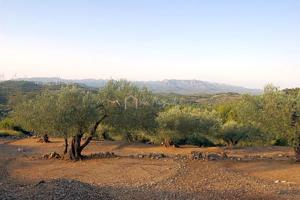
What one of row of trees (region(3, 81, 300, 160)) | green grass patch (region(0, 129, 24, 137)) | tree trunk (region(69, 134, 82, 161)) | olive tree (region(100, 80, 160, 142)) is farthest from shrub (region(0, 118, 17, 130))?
tree trunk (region(69, 134, 82, 161))

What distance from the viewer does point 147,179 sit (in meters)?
24.5

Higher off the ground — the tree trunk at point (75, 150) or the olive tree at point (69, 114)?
the olive tree at point (69, 114)

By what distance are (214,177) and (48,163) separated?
1218 centimetres

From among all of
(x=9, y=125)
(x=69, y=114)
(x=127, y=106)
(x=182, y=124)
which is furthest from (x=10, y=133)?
(x=127, y=106)

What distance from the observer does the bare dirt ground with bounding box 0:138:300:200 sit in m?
18.2

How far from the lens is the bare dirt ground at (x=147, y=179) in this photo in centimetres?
1820

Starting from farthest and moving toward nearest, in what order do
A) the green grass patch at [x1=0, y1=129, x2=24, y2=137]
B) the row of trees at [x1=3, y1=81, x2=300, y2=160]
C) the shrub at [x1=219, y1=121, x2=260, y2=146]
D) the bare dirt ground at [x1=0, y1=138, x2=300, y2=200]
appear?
the green grass patch at [x1=0, y1=129, x2=24, y2=137] → the shrub at [x1=219, y1=121, x2=260, y2=146] → the row of trees at [x1=3, y1=81, x2=300, y2=160] → the bare dirt ground at [x1=0, y1=138, x2=300, y2=200]

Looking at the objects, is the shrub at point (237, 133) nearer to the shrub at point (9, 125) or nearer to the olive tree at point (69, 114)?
the olive tree at point (69, 114)

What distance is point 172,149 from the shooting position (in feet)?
142

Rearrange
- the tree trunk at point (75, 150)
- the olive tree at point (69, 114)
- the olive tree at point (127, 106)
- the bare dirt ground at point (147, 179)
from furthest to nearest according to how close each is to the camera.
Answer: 1. the olive tree at point (127, 106)
2. the tree trunk at point (75, 150)
3. the olive tree at point (69, 114)
4. the bare dirt ground at point (147, 179)

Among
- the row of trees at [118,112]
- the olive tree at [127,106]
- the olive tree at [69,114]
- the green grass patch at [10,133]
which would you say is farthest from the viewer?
the green grass patch at [10,133]

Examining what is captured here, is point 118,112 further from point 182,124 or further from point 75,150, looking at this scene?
point 182,124

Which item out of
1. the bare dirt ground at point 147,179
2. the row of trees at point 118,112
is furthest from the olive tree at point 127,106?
the bare dirt ground at point 147,179

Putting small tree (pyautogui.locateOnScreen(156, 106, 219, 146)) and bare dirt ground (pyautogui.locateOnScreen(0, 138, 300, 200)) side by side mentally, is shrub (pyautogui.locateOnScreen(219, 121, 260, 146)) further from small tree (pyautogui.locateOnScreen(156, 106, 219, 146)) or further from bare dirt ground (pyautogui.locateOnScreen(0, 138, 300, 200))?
bare dirt ground (pyautogui.locateOnScreen(0, 138, 300, 200))
